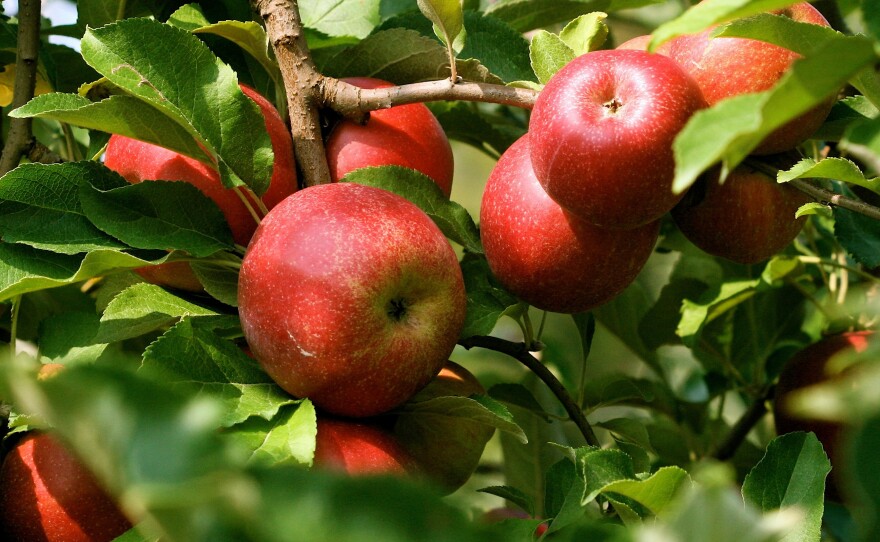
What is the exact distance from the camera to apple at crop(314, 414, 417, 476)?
78cm

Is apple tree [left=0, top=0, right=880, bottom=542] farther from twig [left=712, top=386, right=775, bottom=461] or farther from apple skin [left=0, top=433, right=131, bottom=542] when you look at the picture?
twig [left=712, top=386, right=775, bottom=461]

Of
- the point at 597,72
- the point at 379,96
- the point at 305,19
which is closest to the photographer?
the point at 597,72

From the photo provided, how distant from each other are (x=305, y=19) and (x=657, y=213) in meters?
0.59

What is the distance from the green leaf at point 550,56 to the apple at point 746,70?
0.38ft

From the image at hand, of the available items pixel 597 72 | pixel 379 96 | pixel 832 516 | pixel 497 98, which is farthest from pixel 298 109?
pixel 832 516

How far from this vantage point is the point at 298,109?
0.94 metres

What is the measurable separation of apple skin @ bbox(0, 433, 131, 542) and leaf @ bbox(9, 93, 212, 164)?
304 millimetres

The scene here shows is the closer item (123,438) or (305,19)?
(123,438)

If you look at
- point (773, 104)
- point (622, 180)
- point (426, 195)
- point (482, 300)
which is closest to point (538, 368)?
point (482, 300)

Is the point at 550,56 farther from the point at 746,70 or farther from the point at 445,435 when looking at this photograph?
the point at 445,435

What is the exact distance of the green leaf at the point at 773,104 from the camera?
468 mm

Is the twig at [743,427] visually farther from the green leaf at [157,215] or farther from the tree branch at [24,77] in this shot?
the tree branch at [24,77]

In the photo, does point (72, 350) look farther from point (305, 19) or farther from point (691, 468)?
point (691, 468)

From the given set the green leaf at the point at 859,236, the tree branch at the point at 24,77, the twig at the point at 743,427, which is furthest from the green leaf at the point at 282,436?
the twig at the point at 743,427
